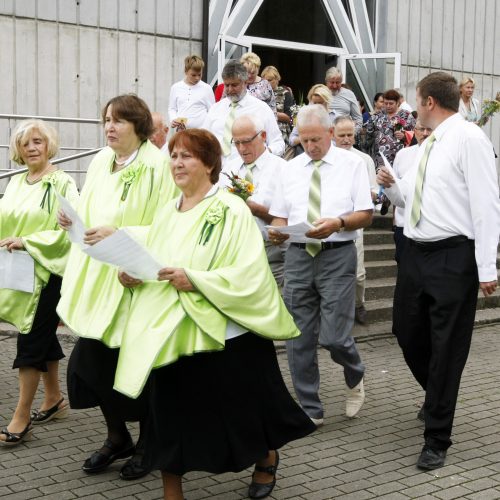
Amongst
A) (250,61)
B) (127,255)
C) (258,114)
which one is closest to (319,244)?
(127,255)

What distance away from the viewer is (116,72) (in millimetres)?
13016

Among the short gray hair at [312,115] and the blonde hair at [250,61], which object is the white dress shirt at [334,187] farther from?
the blonde hair at [250,61]

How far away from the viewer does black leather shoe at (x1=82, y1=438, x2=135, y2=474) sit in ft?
17.5

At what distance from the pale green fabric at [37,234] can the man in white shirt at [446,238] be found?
213 cm

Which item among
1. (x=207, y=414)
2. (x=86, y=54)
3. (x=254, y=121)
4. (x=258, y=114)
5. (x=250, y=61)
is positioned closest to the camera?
(x=207, y=414)

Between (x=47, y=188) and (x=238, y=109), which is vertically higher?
A: (x=238, y=109)

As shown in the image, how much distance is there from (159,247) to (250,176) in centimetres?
225

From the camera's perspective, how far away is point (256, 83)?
1098cm

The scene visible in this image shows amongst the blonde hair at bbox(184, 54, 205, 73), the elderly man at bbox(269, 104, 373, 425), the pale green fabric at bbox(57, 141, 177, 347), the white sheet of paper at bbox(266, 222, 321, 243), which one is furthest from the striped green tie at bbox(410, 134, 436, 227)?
the blonde hair at bbox(184, 54, 205, 73)

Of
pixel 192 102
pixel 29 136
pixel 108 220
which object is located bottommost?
pixel 108 220

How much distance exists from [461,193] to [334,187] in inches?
37.3

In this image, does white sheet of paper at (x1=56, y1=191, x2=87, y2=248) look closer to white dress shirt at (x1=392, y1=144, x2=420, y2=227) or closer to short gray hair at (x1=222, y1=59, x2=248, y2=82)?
white dress shirt at (x1=392, y1=144, x2=420, y2=227)

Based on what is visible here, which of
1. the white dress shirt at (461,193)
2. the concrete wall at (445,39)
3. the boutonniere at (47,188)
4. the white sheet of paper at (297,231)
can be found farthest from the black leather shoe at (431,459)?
the concrete wall at (445,39)

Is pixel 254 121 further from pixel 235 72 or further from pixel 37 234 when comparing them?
pixel 235 72
